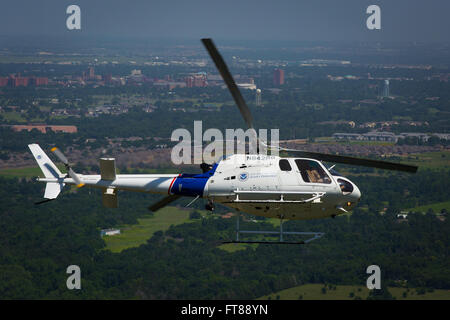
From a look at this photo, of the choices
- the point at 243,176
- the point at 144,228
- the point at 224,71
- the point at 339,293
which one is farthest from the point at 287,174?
the point at 144,228

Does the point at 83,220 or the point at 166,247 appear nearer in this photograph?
the point at 166,247

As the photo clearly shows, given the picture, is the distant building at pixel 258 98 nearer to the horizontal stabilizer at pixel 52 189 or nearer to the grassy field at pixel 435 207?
the grassy field at pixel 435 207

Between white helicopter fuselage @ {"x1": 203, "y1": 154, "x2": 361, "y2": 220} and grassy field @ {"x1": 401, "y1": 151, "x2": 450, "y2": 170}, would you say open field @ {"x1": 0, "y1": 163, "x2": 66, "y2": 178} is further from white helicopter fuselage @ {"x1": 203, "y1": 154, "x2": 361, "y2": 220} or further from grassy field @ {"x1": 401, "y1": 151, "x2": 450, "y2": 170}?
white helicopter fuselage @ {"x1": 203, "y1": 154, "x2": 361, "y2": 220}

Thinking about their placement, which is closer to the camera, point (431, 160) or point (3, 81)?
point (431, 160)

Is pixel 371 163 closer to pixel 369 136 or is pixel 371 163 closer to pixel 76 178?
pixel 76 178
